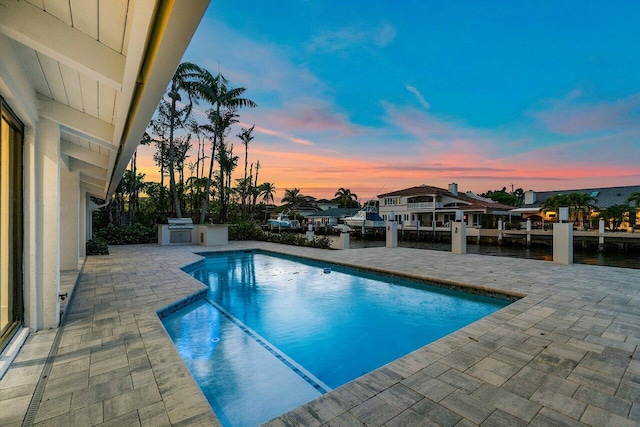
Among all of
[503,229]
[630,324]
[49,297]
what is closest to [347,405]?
[49,297]

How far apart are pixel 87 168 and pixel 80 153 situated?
2.26 metres

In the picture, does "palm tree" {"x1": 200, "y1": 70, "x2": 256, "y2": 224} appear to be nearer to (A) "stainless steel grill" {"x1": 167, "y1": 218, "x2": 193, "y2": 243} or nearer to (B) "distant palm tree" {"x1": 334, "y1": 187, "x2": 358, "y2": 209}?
(A) "stainless steel grill" {"x1": 167, "y1": 218, "x2": 193, "y2": 243}

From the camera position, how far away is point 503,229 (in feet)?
84.5

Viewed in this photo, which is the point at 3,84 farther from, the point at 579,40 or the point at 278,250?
the point at 579,40

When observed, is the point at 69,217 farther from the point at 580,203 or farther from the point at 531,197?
the point at 531,197

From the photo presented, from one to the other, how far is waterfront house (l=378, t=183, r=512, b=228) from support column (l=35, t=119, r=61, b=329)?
2747 cm

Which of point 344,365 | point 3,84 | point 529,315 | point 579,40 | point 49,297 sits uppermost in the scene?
point 579,40

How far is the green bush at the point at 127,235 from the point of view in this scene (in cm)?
1556

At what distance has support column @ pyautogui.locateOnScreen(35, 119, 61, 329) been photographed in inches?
141

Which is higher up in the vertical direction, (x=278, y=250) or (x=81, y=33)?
(x=81, y=33)

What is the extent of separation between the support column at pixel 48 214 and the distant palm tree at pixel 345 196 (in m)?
49.2

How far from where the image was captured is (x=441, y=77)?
13977mm

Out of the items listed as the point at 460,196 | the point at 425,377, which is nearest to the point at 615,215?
the point at 460,196

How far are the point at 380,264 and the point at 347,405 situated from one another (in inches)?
290
